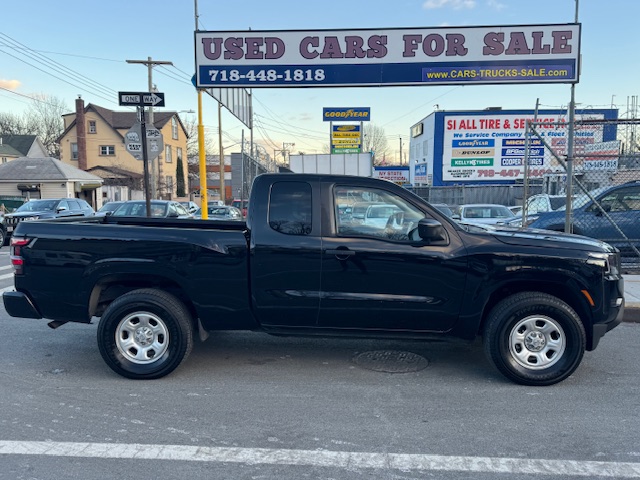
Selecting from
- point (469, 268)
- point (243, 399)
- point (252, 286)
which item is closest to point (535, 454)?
point (469, 268)

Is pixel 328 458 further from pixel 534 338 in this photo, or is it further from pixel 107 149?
pixel 107 149

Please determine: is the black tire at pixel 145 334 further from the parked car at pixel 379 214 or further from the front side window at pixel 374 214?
the parked car at pixel 379 214

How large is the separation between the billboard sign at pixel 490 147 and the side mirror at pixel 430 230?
31.1 meters

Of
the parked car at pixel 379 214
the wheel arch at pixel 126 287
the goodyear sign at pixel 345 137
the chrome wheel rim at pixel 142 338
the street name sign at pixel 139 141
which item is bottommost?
the chrome wheel rim at pixel 142 338

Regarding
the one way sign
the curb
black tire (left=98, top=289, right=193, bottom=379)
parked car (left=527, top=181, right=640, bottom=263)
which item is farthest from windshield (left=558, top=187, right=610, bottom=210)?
the one way sign

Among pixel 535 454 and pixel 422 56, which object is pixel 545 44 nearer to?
pixel 422 56

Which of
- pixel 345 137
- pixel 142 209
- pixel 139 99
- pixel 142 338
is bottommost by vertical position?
pixel 142 338

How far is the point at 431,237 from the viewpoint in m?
4.22

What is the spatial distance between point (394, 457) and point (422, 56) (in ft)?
26.9

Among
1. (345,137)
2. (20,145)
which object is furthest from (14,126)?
(345,137)

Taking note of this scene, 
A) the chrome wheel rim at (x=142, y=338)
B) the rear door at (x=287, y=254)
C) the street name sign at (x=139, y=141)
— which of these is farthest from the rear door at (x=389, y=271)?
the street name sign at (x=139, y=141)

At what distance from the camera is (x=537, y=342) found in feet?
14.3

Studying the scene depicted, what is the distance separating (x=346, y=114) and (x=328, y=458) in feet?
99.6

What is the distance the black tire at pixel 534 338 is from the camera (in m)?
4.27
